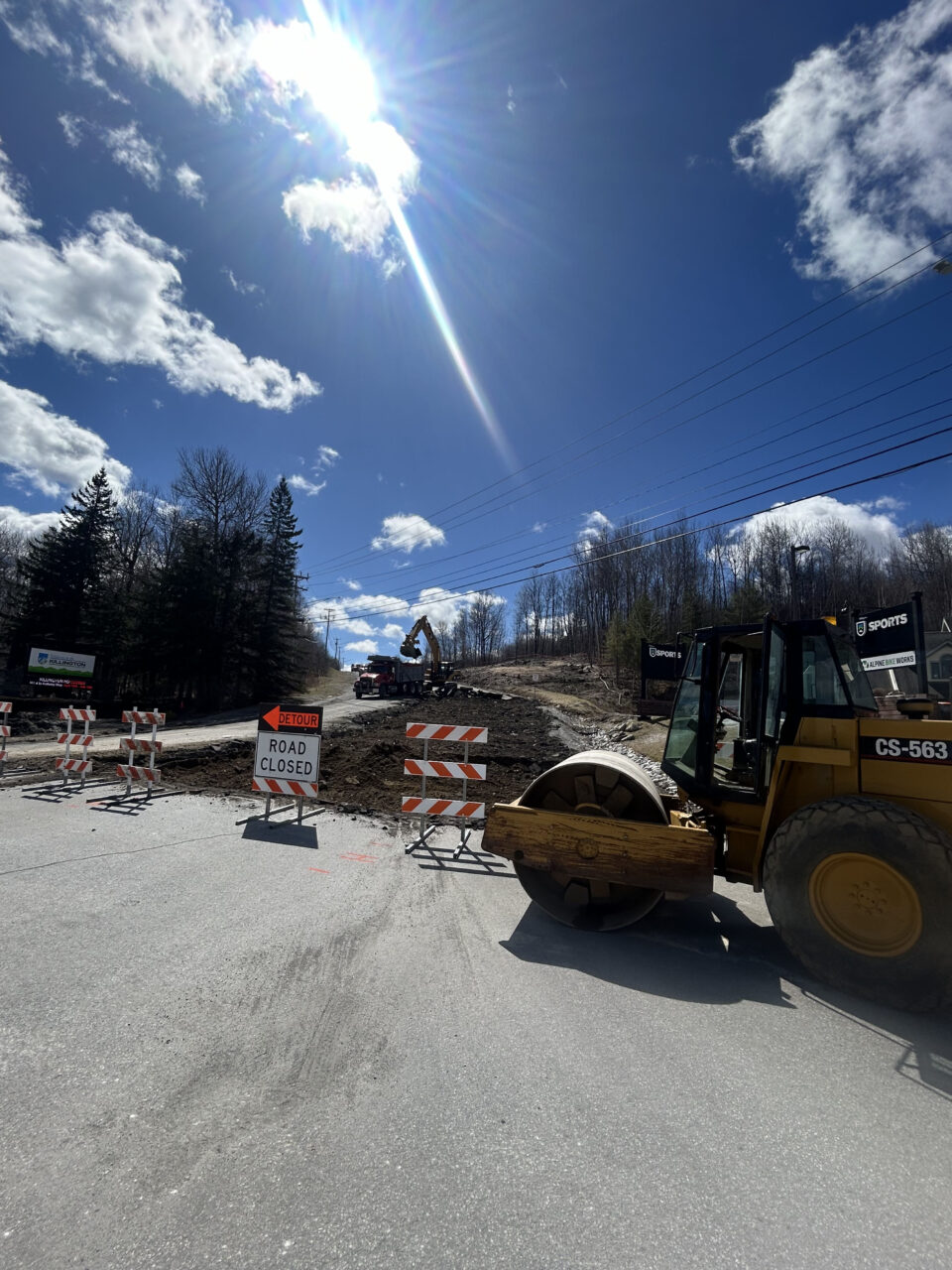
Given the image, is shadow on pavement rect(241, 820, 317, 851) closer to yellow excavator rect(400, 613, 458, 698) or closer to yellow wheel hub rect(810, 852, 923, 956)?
yellow wheel hub rect(810, 852, 923, 956)

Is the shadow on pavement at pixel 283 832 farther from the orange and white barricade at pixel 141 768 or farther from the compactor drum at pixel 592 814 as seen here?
the compactor drum at pixel 592 814

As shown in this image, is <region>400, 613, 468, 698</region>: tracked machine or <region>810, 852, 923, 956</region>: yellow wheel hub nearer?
<region>810, 852, 923, 956</region>: yellow wheel hub

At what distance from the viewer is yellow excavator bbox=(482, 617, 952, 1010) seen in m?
3.69

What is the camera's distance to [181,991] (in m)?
Result: 3.53

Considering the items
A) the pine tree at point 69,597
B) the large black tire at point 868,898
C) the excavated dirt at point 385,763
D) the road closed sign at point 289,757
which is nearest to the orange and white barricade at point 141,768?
the excavated dirt at point 385,763

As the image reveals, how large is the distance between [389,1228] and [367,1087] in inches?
30.2

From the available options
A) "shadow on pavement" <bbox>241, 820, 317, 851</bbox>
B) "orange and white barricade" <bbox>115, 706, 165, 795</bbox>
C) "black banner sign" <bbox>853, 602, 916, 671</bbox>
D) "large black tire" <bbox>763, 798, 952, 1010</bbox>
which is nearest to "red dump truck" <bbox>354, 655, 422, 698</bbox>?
"orange and white barricade" <bbox>115, 706, 165, 795</bbox>

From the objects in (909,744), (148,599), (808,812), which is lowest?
(808,812)

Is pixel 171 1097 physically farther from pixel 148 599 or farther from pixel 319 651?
pixel 319 651

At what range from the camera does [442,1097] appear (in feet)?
8.86

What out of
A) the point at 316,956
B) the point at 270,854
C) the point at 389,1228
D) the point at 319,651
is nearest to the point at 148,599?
the point at 270,854

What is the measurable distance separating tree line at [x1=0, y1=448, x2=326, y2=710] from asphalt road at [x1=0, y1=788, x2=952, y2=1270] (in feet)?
103

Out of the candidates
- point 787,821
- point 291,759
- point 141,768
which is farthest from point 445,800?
point 141,768

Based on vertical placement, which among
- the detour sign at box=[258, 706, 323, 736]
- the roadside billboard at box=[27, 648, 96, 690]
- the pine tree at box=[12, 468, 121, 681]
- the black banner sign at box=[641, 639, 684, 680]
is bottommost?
the detour sign at box=[258, 706, 323, 736]
